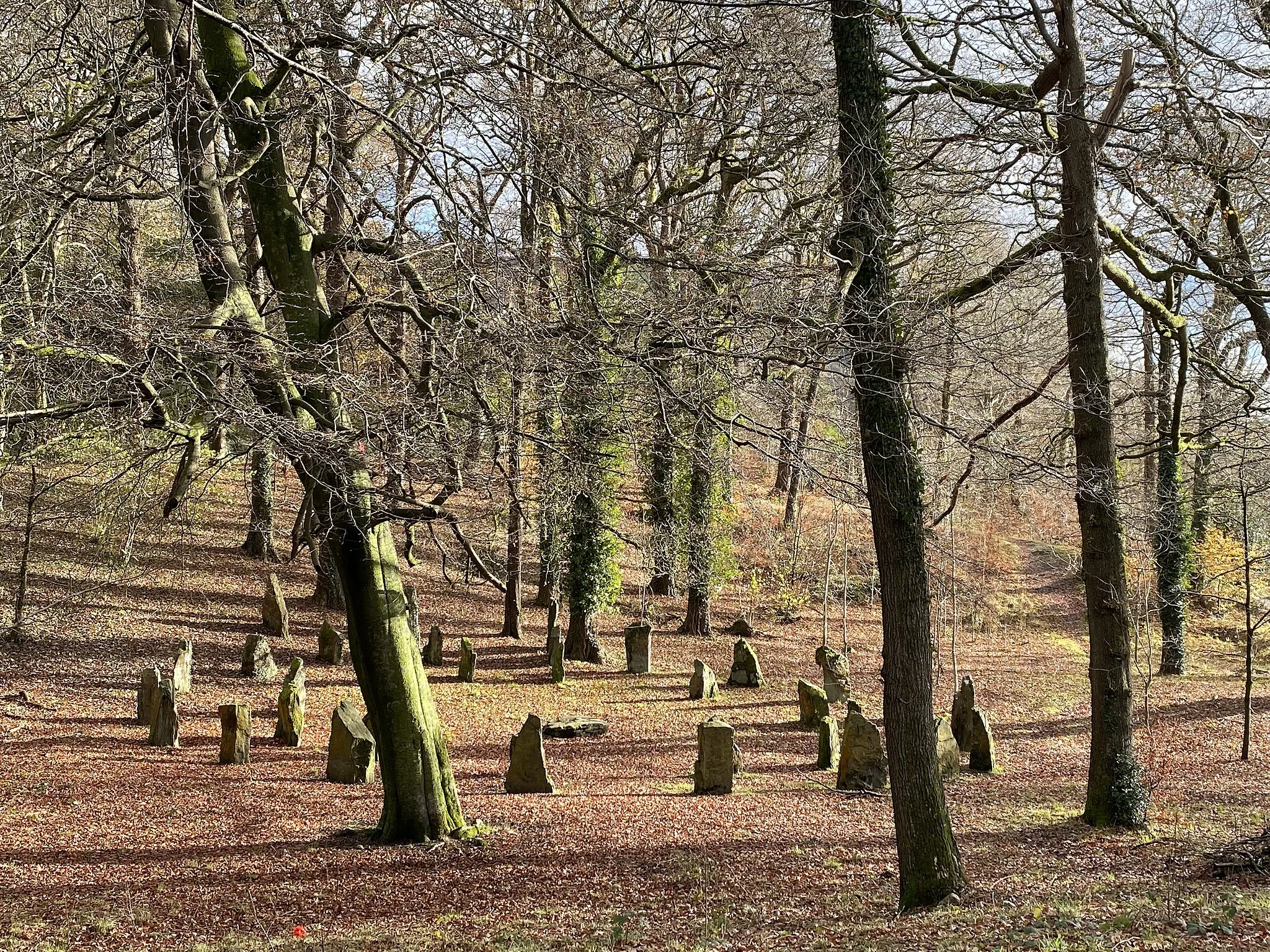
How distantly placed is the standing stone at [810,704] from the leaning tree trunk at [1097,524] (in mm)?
5626

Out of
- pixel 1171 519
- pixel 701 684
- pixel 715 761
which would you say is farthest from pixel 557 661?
pixel 1171 519

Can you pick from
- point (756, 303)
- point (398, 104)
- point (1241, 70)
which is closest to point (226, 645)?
point (398, 104)

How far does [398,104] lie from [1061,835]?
8.41 metres

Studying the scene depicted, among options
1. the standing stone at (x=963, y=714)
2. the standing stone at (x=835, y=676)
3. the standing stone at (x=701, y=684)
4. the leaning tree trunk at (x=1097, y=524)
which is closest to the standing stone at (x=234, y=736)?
the standing stone at (x=701, y=684)

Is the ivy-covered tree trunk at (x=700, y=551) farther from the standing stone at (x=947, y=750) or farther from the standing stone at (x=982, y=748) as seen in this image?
the standing stone at (x=982, y=748)

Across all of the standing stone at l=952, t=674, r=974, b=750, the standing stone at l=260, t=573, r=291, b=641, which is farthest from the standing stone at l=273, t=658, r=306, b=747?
the standing stone at l=952, t=674, r=974, b=750

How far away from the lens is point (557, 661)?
17141 mm

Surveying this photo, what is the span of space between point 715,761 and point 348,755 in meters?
4.12

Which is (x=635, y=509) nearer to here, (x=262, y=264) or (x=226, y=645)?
(x=226, y=645)

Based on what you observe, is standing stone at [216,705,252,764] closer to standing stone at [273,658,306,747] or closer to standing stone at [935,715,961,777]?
standing stone at [273,658,306,747]

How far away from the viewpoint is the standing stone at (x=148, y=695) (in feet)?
41.8

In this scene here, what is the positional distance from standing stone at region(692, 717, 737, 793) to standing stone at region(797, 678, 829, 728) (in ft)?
13.1

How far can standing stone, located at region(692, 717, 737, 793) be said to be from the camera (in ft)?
36.4

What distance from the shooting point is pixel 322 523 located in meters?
7.88
